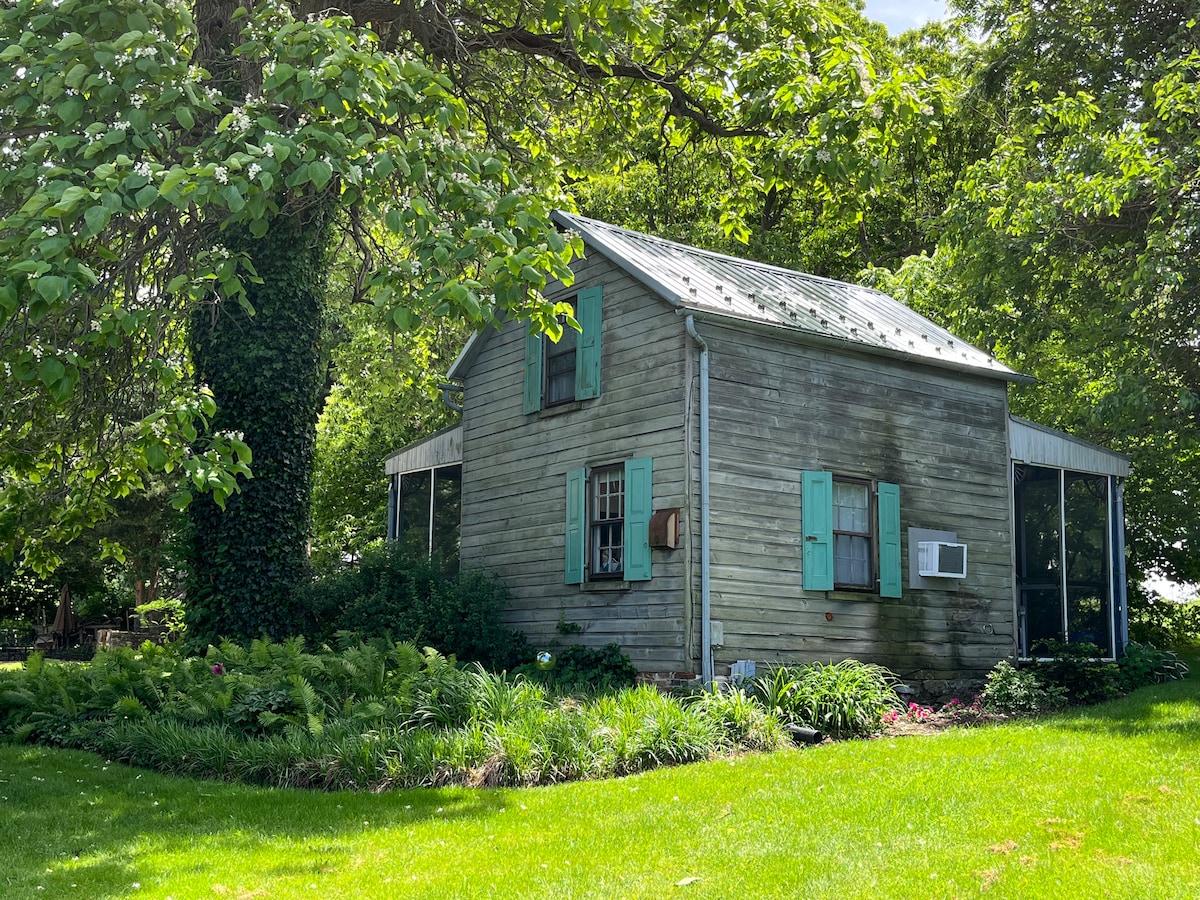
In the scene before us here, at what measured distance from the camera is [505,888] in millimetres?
6191

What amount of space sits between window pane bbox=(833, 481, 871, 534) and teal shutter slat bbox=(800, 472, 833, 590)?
16.3 inches

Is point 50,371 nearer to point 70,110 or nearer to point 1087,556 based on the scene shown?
point 70,110

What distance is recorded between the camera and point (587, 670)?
44.3ft

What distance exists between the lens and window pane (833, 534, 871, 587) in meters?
14.5

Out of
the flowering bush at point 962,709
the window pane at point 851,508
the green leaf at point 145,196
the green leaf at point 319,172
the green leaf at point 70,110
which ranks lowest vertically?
the flowering bush at point 962,709

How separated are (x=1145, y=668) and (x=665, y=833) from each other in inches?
417

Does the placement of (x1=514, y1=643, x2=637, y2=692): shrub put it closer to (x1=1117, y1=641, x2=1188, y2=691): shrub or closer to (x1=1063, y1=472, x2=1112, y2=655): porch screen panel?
(x1=1117, y1=641, x2=1188, y2=691): shrub

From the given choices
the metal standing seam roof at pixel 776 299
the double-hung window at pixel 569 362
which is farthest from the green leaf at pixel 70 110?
the double-hung window at pixel 569 362

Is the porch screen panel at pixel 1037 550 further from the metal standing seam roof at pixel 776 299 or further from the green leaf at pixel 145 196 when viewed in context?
the green leaf at pixel 145 196

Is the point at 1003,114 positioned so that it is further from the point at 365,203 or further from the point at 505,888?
the point at 505,888

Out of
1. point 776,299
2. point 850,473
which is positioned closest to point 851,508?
point 850,473

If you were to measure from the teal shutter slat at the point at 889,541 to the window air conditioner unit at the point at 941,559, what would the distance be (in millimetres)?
402

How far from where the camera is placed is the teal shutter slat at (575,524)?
14477 mm

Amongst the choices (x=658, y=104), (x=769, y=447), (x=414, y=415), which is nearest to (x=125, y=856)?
(x=769, y=447)
